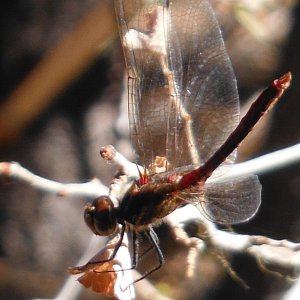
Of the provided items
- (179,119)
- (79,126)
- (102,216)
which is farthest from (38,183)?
(79,126)

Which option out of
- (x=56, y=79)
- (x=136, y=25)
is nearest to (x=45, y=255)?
(x=56, y=79)

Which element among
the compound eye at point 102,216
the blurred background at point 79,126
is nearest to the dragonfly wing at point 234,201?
the compound eye at point 102,216

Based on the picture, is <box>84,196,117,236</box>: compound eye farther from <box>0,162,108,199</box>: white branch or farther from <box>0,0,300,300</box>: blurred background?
<box>0,0,300,300</box>: blurred background

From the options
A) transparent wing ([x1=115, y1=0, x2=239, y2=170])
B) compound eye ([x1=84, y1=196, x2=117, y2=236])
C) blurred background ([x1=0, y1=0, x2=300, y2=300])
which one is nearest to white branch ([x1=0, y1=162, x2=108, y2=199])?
compound eye ([x1=84, y1=196, x2=117, y2=236])

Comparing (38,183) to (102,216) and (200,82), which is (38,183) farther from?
(200,82)

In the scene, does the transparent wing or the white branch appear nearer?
the white branch
